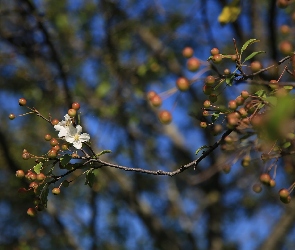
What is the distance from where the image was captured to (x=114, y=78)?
4.38m

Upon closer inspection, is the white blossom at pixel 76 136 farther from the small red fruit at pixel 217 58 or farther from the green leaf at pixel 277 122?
the green leaf at pixel 277 122

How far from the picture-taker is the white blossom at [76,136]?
129cm

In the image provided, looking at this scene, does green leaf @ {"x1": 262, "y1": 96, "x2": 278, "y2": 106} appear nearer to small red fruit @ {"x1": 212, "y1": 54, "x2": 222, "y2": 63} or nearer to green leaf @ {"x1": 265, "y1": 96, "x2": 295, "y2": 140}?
small red fruit @ {"x1": 212, "y1": 54, "x2": 222, "y2": 63}

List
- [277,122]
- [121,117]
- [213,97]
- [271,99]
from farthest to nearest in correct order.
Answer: [121,117] → [213,97] → [271,99] → [277,122]

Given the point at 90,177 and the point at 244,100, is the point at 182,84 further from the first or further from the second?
the point at 90,177

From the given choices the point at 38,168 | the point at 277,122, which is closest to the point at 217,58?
the point at 38,168

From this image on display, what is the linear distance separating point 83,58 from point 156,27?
0.79 metres

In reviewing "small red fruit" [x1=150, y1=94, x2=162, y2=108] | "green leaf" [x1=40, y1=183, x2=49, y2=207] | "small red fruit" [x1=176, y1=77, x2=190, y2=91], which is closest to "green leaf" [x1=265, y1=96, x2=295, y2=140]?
"small red fruit" [x1=176, y1=77, x2=190, y2=91]

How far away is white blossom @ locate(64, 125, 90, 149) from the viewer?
1285 millimetres

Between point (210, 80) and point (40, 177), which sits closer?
point (210, 80)

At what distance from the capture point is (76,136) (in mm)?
1298

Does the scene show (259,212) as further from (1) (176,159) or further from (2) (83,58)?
(2) (83,58)

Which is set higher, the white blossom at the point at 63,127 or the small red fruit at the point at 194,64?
the white blossom at the point at 63,127

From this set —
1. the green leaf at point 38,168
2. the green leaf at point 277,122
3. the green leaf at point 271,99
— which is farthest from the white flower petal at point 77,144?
the green leaf at point 277,122
